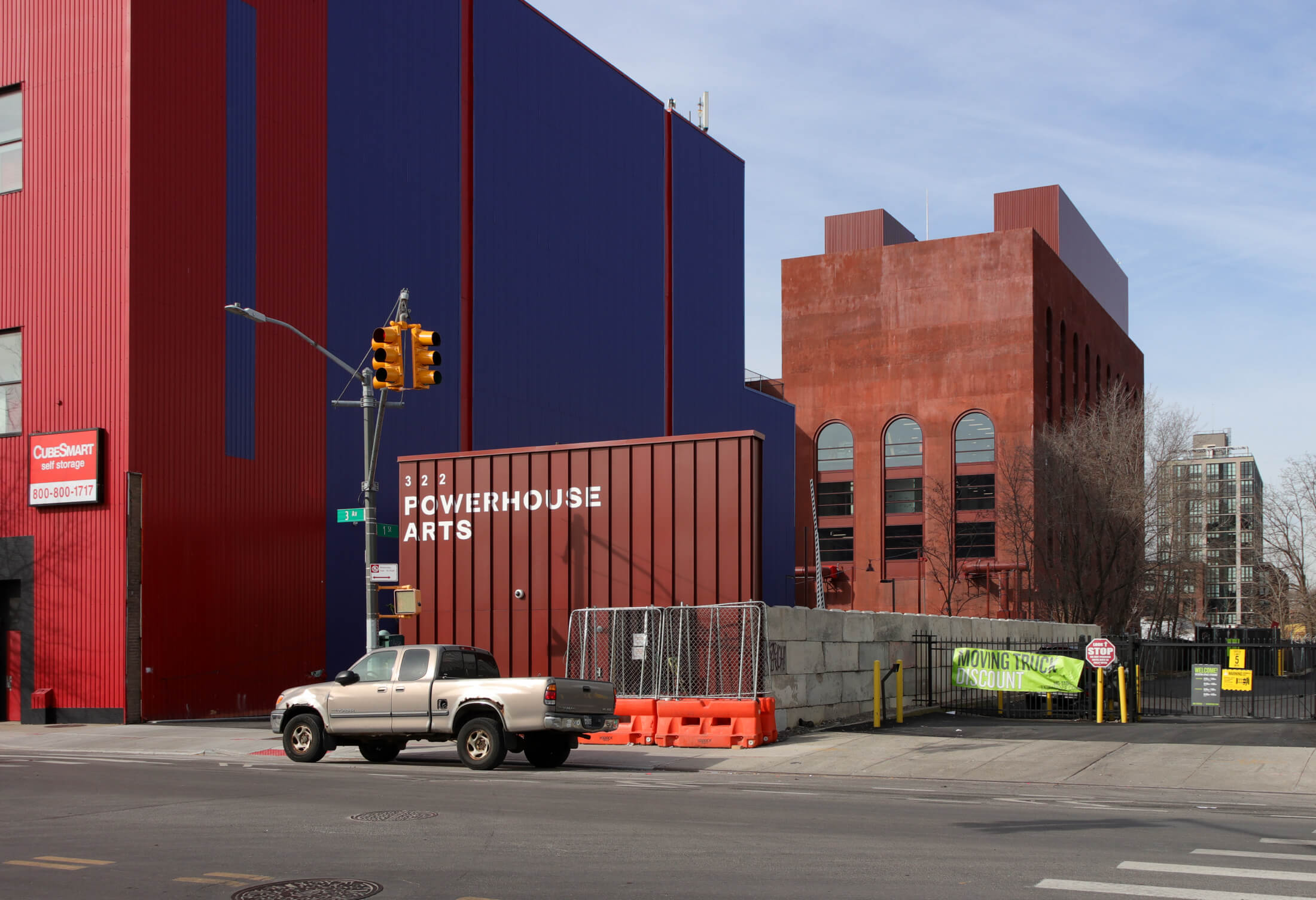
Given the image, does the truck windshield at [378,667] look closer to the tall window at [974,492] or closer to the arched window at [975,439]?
the tall window at [974,492]

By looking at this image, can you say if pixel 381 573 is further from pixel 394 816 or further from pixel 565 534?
pixel 394 816

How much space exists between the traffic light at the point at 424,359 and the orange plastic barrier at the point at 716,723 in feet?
22.1

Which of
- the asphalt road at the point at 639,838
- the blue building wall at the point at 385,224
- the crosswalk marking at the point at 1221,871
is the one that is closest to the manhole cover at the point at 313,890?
the asphalt road at the point at 639,838

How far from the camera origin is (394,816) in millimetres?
11797

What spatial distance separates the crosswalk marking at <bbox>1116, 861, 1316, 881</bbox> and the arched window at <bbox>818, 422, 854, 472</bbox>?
244ft

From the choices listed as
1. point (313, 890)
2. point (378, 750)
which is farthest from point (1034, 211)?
point (313, 890)

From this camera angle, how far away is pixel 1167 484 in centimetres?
6291

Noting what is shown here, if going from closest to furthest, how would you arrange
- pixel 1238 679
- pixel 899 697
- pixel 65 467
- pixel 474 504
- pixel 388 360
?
1. pixel 388 360
2. pixel 899 697
3. pixel 1238 679
4. pixel 474 504
5. pixel 65 467

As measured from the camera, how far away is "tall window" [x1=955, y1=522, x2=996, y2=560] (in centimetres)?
7625

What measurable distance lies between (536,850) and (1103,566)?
5640 centimetres

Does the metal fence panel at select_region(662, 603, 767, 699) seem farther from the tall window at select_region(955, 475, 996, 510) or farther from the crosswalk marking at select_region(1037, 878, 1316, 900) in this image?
the tall window at select_region(955, 475, 996, 510)

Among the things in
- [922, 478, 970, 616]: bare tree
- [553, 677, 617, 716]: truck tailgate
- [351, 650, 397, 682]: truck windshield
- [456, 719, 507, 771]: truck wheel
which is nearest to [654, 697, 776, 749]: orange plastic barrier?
[553, 677, 617, 716]: truck tailgate

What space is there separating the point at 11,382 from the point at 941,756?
74.8 ft

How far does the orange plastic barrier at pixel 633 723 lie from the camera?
21.2 m
